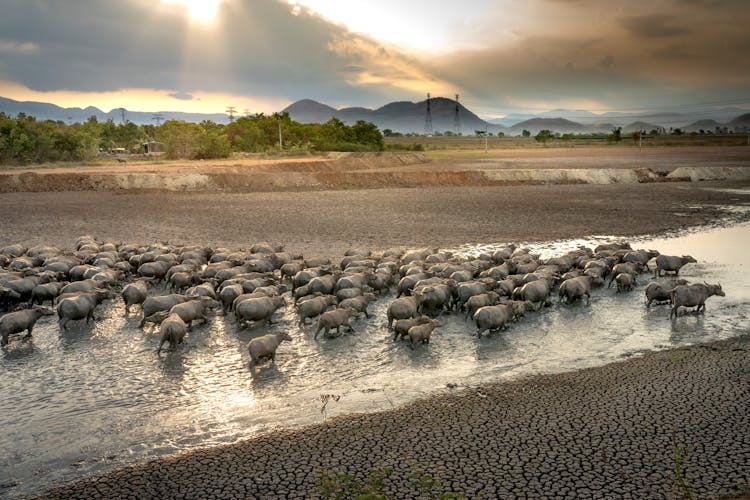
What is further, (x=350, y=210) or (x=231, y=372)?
(x=350, y=210)

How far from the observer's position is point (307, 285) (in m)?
17.9

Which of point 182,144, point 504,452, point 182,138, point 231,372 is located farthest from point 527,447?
point 182,138

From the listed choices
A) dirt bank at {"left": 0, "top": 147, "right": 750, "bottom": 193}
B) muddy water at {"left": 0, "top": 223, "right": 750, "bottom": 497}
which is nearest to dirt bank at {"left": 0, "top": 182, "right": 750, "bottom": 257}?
dirt bank at {"left": 0, "top": 147, "right": 750, "bottom": 193}

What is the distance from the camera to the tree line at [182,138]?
72.5m

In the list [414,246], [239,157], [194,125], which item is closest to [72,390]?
[414,246]

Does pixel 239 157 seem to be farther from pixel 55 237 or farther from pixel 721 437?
pixel 721 437

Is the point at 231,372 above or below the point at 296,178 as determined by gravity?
below

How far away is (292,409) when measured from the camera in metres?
11.1

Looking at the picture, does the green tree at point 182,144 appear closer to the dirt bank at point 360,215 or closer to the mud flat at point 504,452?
the dirt bank at point 360,215

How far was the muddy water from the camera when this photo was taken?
399 inches

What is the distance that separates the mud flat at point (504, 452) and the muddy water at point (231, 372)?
0.77 metres

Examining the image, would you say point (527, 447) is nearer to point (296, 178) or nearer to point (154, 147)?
point (296, 178)

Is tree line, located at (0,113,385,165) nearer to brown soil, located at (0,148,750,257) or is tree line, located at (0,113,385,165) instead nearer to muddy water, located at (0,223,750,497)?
brown soil, located at (0,148,750,257)

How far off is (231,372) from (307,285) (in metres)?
5.28
